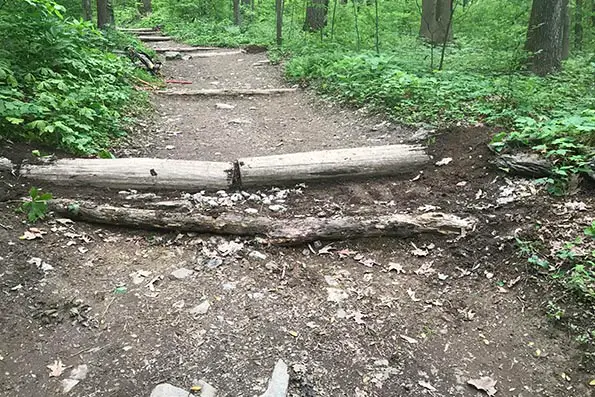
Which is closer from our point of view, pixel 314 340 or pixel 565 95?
pixel 314 340

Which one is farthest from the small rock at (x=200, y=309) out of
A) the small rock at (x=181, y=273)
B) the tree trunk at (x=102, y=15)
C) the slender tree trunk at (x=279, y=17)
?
the slender tree trunk at (x=279, y=17)

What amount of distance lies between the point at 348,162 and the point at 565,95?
430cm

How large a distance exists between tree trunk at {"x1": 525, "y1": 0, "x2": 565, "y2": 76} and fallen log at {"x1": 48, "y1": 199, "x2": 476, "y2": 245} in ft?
19.7

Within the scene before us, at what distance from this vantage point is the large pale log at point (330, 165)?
5262mm

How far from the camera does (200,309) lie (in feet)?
11.6

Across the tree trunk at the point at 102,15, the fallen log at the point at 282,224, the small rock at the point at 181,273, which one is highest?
the tree trunk at the point at 102,15

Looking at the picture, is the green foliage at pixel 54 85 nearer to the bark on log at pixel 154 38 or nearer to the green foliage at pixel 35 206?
the green foliage at pixel 35 206

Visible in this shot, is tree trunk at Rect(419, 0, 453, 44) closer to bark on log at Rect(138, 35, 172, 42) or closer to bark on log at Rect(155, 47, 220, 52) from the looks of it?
bark on log at Rect(155, 47, 220, 52)

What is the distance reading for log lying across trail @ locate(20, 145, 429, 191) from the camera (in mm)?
4965

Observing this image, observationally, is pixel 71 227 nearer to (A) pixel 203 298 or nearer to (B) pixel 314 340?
(A) pixel 203 298

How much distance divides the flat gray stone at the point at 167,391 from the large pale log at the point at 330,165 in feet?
9.14

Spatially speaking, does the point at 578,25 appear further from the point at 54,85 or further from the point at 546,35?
the point at 54,85

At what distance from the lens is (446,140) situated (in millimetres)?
5832

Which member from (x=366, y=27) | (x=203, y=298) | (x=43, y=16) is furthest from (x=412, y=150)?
(x=366, y=27)
